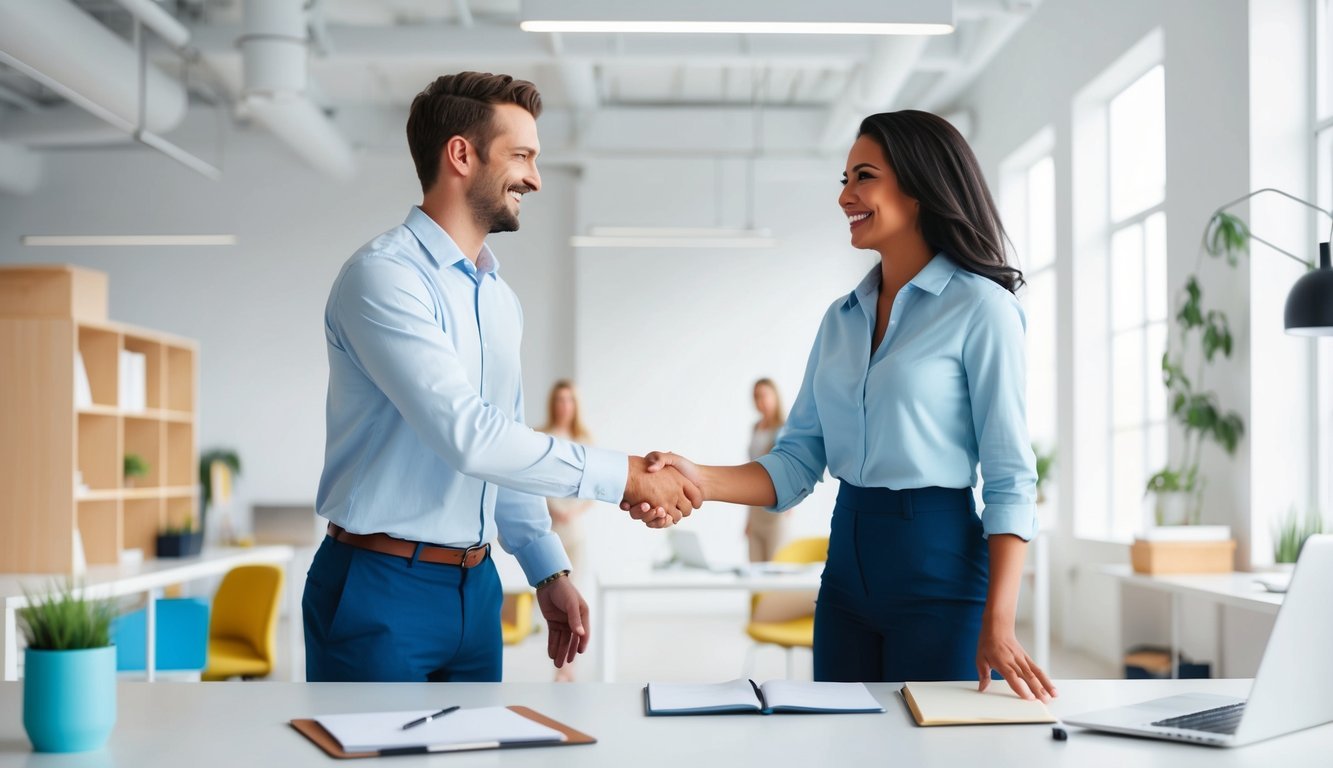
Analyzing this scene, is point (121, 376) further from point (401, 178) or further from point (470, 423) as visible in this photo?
point (401, 178)

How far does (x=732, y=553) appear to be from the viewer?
10016mm

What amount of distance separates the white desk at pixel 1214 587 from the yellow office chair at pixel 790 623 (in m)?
1.27

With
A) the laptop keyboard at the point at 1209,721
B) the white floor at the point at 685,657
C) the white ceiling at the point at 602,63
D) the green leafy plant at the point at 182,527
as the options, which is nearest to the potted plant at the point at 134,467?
the green leafy plant at the point at 182,527

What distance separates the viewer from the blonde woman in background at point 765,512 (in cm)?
768

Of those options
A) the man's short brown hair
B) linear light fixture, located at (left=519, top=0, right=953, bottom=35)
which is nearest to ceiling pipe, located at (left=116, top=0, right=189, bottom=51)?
linear light fixture, located at (left=519, top=0, right=953, bottom=35)

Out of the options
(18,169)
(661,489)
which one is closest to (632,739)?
(661,489)

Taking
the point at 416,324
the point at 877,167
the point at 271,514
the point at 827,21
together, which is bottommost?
the point at 271,514

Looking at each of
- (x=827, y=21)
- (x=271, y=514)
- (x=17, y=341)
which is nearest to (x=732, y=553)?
(x=271, y=514)

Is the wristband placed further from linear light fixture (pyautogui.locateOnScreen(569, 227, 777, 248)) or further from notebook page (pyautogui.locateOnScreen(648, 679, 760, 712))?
linear light fixture (pyautogui.locateOnScreen(569, 227, 777, 248))

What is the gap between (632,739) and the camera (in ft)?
4.81

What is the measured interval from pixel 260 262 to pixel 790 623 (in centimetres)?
672

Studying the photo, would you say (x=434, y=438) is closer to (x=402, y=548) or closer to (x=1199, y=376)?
(x=402, y=548)

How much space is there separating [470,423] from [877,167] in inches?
32.5

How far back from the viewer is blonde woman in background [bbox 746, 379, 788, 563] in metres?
7.68
